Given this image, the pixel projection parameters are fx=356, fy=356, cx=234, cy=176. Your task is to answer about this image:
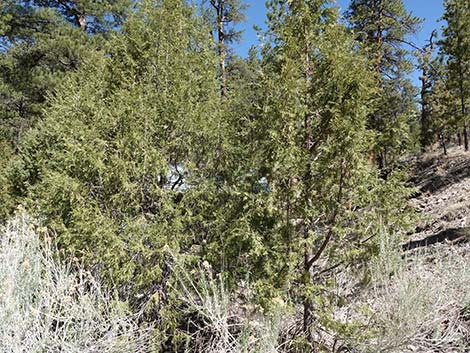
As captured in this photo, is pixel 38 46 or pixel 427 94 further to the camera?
pixel 427 94

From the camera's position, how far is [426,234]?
7.71 m

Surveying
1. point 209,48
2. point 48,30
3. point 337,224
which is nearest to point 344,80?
point 337,224

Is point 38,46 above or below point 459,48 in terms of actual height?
below

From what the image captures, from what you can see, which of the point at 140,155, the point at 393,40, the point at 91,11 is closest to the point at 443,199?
the point at 393,40

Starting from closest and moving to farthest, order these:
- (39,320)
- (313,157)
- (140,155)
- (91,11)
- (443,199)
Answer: (39,320) < (313,157) < (140,155) < (443,199) < (91,11)

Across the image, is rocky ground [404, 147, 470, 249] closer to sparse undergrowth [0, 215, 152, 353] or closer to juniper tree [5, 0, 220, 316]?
juniper tree [5, 0, 220, 316]

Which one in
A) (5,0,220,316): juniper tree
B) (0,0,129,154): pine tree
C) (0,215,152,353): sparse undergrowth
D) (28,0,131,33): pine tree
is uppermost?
(28,0,131,33): pine tree

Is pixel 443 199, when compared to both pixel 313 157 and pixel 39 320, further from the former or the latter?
pixel 39 320

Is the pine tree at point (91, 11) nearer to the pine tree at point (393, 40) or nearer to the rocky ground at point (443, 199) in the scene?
the pine tree at point (393, 40)

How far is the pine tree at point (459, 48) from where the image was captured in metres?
12.7

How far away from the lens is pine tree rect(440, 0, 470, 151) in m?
12.7

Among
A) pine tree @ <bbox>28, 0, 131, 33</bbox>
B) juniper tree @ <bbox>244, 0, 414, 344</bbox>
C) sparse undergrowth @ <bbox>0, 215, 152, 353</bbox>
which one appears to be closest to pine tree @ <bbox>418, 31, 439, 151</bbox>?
pine tree @ <bbox>28, 0, 131, 33</bbox>

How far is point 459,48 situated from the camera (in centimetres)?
1287

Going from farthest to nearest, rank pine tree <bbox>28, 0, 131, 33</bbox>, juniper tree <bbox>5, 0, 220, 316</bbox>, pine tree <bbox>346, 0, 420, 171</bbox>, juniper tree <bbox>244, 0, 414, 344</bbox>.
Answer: pine tree <bbox>28, 0, 131, 33</bbox> → pine tree <bbox>346, 0, 420, 171</bbox> → juniper tree <bbox>5, 0, 220, 316</bbox> → juniper tree <bbox>244, 0, 414, 344</bbox>
